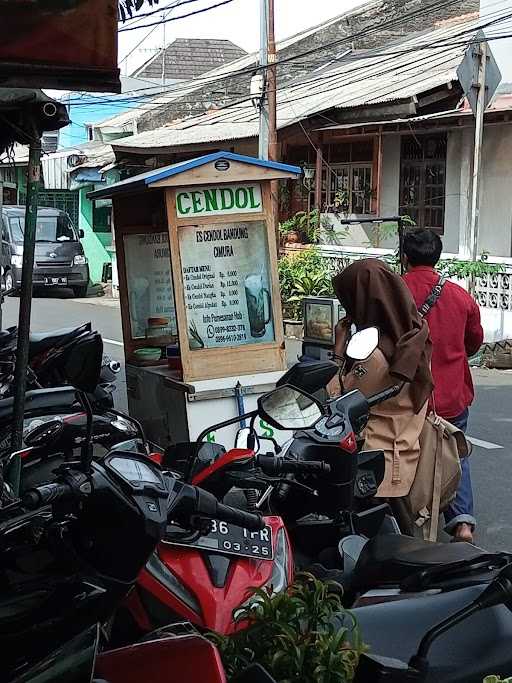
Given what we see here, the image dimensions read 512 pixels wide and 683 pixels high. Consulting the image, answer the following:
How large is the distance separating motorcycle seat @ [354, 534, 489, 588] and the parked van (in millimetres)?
19850

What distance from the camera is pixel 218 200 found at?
643 centimetres

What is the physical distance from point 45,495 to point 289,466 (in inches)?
46.6

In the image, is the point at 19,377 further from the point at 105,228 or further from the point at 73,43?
the point at 105,228

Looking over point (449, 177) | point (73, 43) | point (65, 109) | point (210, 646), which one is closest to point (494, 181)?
point (449, 177)

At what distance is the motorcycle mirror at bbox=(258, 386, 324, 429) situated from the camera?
10.3ft

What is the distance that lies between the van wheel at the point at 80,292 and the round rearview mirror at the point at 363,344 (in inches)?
795

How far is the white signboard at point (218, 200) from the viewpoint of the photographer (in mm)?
6348

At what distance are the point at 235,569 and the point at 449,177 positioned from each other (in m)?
15.1

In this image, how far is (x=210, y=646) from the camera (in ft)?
6.36

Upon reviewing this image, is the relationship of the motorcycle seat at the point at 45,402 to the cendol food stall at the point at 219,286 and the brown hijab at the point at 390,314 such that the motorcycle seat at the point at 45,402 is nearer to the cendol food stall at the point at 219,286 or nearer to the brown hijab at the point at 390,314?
the cendol food stall at the point at 219,286

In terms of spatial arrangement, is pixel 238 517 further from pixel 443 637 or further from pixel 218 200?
pixel 218 200

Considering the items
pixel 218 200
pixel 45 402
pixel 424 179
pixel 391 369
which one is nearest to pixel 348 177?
pixel 424 179

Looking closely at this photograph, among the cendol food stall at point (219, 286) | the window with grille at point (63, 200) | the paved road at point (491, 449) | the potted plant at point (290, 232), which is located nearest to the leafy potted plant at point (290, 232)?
the potted plant at point (290, 232)

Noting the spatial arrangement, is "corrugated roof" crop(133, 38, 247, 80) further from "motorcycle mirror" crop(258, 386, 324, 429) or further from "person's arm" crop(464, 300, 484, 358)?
"motorcycle mirror" crop(258, 386, 324, 429)
